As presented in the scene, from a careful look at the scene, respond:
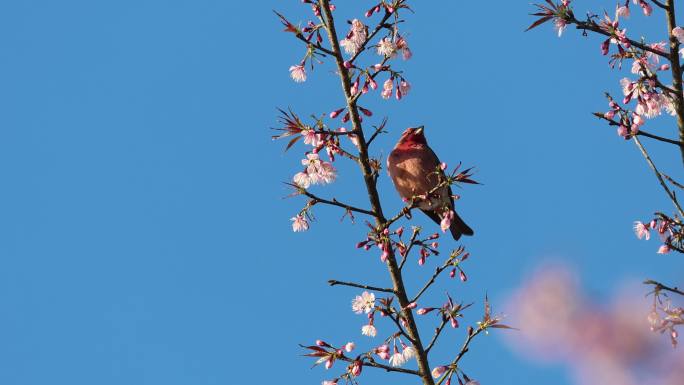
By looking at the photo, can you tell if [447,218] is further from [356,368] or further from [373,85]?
[356,368]

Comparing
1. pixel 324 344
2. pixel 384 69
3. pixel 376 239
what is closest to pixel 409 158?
pixel 384 69

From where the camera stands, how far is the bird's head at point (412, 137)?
32.7 ft

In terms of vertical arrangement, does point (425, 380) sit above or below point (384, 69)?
below

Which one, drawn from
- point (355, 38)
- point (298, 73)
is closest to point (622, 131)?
point (355, 38)

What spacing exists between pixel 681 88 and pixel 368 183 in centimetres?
265

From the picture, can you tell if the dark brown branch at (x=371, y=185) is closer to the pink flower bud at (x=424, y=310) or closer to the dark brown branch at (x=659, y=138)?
the pink flower bud at (x=424, y=310)

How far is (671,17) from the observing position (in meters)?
7.51

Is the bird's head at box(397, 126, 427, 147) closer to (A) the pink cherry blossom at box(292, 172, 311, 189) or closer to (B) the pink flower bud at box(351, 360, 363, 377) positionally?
(A) the pink cherry blossom at box(292, 172, 311, 189)

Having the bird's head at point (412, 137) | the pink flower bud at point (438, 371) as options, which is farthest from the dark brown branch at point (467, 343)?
the bird's head at point (412, 137)

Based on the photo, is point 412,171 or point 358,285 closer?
point 358,285

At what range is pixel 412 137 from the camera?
10.1 metres

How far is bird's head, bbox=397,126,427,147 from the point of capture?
32.7 ft

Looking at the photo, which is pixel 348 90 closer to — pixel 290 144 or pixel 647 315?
pixel 290 144

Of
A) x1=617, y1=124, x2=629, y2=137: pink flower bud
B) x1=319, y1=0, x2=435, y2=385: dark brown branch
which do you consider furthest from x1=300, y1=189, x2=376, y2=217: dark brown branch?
x1=617, y1=124, x2=629, y2=137: pink flower bud
